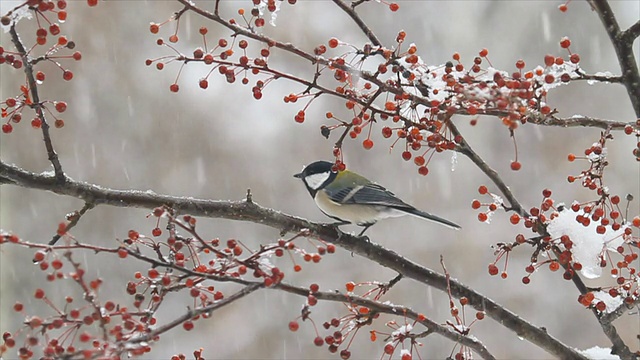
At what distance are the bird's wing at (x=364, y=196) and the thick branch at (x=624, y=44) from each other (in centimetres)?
161

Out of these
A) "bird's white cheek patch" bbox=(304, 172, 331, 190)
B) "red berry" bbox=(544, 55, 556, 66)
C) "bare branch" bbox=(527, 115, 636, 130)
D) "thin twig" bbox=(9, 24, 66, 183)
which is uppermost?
"bird's white cheek patch" bbox=(304, 172, 331, 190)

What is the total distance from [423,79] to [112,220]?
615cm

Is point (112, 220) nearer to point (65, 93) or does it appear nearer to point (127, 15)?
point (65, 93)

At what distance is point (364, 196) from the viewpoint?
120 inches

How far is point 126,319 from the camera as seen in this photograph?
3.50 ft

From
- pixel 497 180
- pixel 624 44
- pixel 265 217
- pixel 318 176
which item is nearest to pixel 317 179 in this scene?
pixel 318 176

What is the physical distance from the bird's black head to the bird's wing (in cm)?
8

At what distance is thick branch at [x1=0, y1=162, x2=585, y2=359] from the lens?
5.27 feet

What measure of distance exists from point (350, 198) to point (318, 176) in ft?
0.69

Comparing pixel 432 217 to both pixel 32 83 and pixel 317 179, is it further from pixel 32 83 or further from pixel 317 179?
pixel 32 83

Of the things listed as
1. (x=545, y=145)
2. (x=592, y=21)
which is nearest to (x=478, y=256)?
(x=545, y=145)

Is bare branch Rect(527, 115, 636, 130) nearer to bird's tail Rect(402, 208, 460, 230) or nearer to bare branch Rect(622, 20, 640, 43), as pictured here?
bare branch Rect(622, 20, 640, 43)

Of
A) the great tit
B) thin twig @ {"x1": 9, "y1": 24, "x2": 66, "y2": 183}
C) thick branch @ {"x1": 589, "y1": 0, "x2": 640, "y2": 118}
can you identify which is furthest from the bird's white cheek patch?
thick branch @ {"x1": 589, "y1": 0, "x2": 640, "y2": 118}

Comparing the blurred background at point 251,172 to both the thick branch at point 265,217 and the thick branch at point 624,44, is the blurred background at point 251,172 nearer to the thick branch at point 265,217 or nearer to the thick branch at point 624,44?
the thick branch at point 265,217
